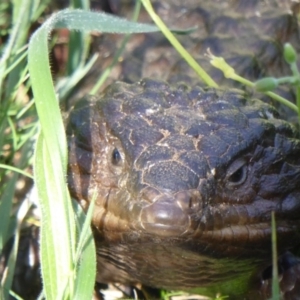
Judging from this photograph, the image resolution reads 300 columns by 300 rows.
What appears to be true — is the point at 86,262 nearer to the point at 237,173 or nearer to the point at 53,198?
the point at 53,198

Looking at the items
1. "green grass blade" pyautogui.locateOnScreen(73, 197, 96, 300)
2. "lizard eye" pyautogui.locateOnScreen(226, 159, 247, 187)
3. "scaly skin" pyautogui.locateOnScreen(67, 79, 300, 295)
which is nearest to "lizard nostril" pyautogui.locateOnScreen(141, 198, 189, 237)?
"scaly skin" pyautogui.locateOnScreen(67, 79, 300, 295)

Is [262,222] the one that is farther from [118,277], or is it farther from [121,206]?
[118,277]

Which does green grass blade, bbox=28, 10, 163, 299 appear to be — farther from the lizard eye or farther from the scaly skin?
the lizard eye

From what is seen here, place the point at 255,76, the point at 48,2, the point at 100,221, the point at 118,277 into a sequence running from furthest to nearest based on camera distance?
the point at 48,2 → the point at 255,76 → the point at 118,277 → the point at 100,221

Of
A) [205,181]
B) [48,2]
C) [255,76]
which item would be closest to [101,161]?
[205,181]

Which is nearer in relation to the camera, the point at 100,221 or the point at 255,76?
the point at 100,221

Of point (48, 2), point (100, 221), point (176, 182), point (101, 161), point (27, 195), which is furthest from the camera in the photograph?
point (48, 2)

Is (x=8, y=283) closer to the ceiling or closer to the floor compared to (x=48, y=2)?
closer to the floor

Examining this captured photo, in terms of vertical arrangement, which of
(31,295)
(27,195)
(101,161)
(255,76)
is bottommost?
(31,295)
